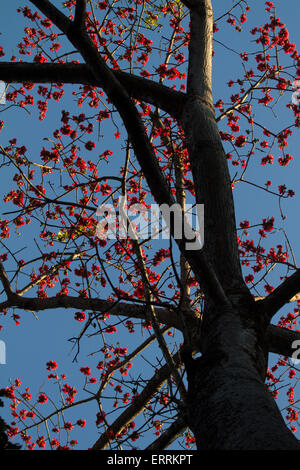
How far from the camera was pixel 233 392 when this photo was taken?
148cm

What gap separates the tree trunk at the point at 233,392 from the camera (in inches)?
50.4

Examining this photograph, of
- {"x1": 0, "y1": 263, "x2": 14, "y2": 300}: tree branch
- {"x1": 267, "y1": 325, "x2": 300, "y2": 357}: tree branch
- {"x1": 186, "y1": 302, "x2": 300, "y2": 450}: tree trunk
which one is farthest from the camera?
{"x1": 0, "y1": 263, "x2": 14, "y2": 300}: tree branch

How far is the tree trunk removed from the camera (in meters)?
1.28

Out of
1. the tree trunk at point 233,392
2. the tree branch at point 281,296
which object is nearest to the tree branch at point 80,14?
the tree trunk at point 233,392

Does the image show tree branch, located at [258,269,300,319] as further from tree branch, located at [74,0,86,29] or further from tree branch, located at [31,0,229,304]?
tree branch, located at [74,0,86,29]

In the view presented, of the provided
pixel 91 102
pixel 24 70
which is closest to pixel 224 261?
pixel 24 70

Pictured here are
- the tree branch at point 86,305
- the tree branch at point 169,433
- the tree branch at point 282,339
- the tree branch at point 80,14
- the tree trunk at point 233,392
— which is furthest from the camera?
the tree branch at point 86,305

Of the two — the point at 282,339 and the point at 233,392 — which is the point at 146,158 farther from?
the point at 282,339

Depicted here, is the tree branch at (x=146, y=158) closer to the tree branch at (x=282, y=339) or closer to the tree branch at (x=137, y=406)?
the tree branch at (x=282, y=339)

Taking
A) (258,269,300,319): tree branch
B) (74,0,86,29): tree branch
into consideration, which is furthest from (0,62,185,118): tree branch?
(258,269,300,319): tree branch

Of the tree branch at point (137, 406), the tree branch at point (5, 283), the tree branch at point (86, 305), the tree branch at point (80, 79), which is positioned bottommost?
the tree branch at point (137, 406)

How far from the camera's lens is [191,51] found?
3.52 meters

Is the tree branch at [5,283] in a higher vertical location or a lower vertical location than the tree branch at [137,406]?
higher

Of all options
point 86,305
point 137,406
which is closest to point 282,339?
point 86,305
